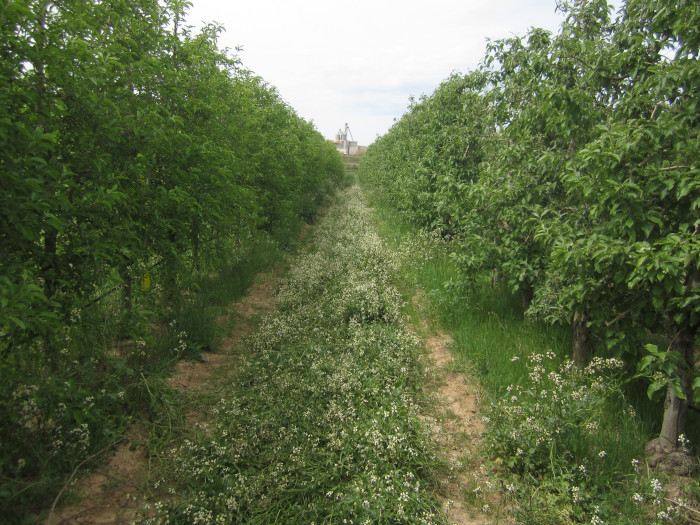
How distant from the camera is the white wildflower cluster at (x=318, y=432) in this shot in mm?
2902

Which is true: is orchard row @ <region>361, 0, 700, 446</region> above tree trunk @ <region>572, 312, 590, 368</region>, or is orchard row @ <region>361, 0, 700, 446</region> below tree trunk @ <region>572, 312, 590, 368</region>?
above

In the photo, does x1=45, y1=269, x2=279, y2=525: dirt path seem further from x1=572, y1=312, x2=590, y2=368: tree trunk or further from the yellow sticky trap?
x1=572, y1=312, x2=590, y2=368: tree trunk

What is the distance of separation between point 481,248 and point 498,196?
790 millimetres

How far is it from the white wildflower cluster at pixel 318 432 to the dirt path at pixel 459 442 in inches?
7.5

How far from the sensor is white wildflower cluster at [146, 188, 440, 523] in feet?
9.52

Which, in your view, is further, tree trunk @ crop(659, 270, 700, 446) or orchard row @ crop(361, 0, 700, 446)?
tree trunk @ crop(659, 270, 700, 446)

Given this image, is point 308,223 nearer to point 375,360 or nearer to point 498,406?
point 375,360

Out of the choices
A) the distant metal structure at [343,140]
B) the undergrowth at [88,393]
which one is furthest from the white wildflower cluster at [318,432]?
the distant metal structure at [343,140]

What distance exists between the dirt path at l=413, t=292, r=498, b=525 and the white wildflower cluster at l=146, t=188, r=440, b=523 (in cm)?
19

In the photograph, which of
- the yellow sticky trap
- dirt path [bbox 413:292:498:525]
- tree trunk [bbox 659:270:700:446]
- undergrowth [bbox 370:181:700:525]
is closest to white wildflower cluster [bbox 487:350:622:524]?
undergrowth [bbox 370:181:700:525]

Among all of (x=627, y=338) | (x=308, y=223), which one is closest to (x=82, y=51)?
(x=627, y=338)

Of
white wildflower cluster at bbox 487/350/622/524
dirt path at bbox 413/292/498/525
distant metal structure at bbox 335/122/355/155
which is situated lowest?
dirt path at bbox 413/292/498/525

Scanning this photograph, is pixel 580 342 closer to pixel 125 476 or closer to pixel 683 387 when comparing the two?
pixel 683 387

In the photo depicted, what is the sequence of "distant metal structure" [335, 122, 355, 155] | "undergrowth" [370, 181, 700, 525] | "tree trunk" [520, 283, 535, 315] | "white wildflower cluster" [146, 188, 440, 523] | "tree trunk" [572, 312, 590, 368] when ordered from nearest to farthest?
"undergrowth" [370, 181, 700, 525], "white wildflower cluster" [146, 188, 440, 523], "tree trunk" [572, 312, 590, 368], "tree trunk" [520, 283, 535, 315], "distant metal structure" [335, 122, 355, 155]
